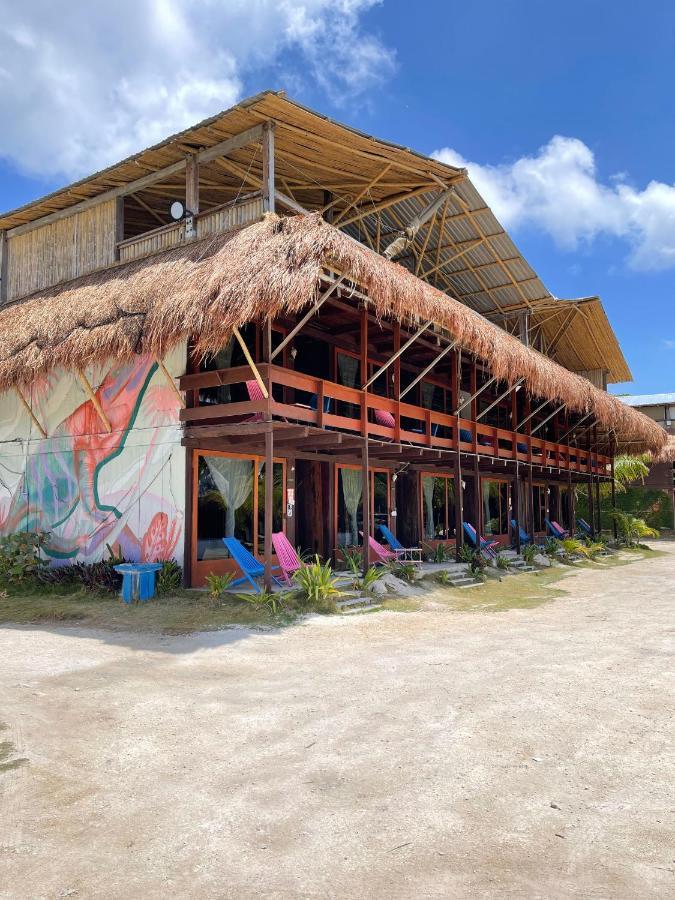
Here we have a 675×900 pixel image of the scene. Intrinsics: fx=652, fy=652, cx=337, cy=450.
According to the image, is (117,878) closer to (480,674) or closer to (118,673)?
(118,673)

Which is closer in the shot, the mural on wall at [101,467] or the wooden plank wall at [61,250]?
the mural on wall at [101,467]

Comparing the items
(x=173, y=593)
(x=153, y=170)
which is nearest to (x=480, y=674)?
(x=173, y=593)

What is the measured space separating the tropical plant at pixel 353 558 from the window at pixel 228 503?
4.98 ft

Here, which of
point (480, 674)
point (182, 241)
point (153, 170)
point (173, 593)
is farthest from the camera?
point (153, 170)

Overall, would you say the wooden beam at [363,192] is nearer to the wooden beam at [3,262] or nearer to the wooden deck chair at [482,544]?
the wooden deck chair at [482,544]

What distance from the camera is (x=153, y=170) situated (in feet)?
38.8

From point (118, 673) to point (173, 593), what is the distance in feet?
12.3

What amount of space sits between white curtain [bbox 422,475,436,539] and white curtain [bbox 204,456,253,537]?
6412 millimetres

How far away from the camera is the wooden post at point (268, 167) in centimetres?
991

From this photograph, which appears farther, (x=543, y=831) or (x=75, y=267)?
(x=75, y=267)

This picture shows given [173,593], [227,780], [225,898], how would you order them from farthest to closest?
[173,593] < [227,780] < [225,898]

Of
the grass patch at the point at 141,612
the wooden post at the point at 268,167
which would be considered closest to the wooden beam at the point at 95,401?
the grass patch at the point at 141,612

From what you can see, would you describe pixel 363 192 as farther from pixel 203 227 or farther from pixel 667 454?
pixel 667 454

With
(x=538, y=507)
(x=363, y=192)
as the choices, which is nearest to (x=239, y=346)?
(x=363, y=192)
